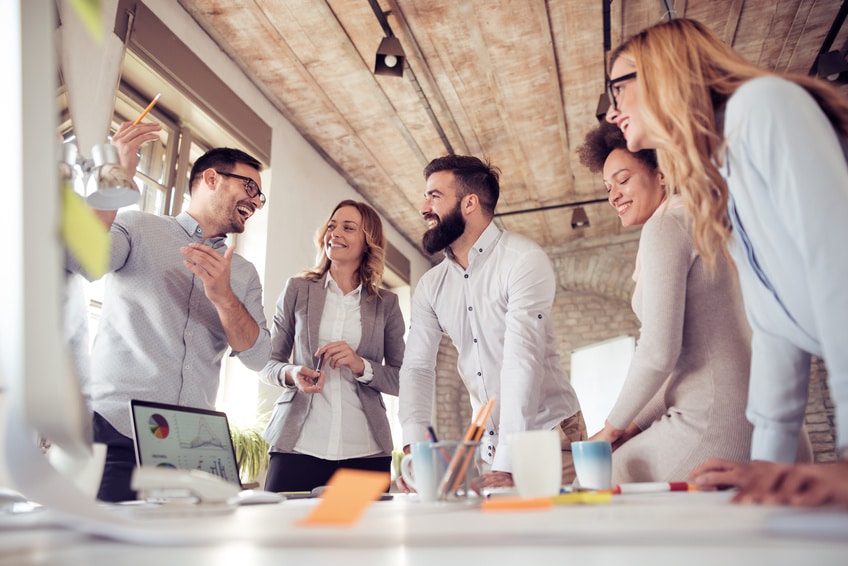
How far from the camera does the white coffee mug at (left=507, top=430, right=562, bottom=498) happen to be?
3.15 feet

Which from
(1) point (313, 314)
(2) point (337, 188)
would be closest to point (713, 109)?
(1) point (313, 314)

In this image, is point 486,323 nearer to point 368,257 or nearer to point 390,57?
point 368,257

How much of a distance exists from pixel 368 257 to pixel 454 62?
235 centimetres

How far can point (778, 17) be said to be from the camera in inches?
168

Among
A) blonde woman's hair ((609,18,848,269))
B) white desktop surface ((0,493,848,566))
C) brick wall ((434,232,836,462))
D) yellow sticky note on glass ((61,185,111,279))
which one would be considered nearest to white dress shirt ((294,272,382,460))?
blonde woman's hair ((609,18,848,269))

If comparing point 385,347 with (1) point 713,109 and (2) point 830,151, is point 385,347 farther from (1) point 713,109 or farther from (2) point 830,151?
(2) point 830,151

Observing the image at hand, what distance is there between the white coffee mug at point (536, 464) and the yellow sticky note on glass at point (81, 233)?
2.28 feet

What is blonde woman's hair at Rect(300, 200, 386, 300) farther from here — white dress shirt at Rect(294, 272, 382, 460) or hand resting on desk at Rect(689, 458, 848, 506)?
hand resting on desk at Rect(689, 458, 848, 506)

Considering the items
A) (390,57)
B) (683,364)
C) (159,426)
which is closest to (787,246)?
(683,364)

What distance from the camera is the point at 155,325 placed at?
176cm

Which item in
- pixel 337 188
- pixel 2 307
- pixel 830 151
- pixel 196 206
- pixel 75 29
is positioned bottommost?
pixel 2 307

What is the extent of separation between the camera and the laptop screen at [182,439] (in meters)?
1.19

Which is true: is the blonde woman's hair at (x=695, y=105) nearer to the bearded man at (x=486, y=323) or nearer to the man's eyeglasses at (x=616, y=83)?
the man's eyeglasses at (x=616, y=83)

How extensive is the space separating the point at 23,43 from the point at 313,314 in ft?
6.28
